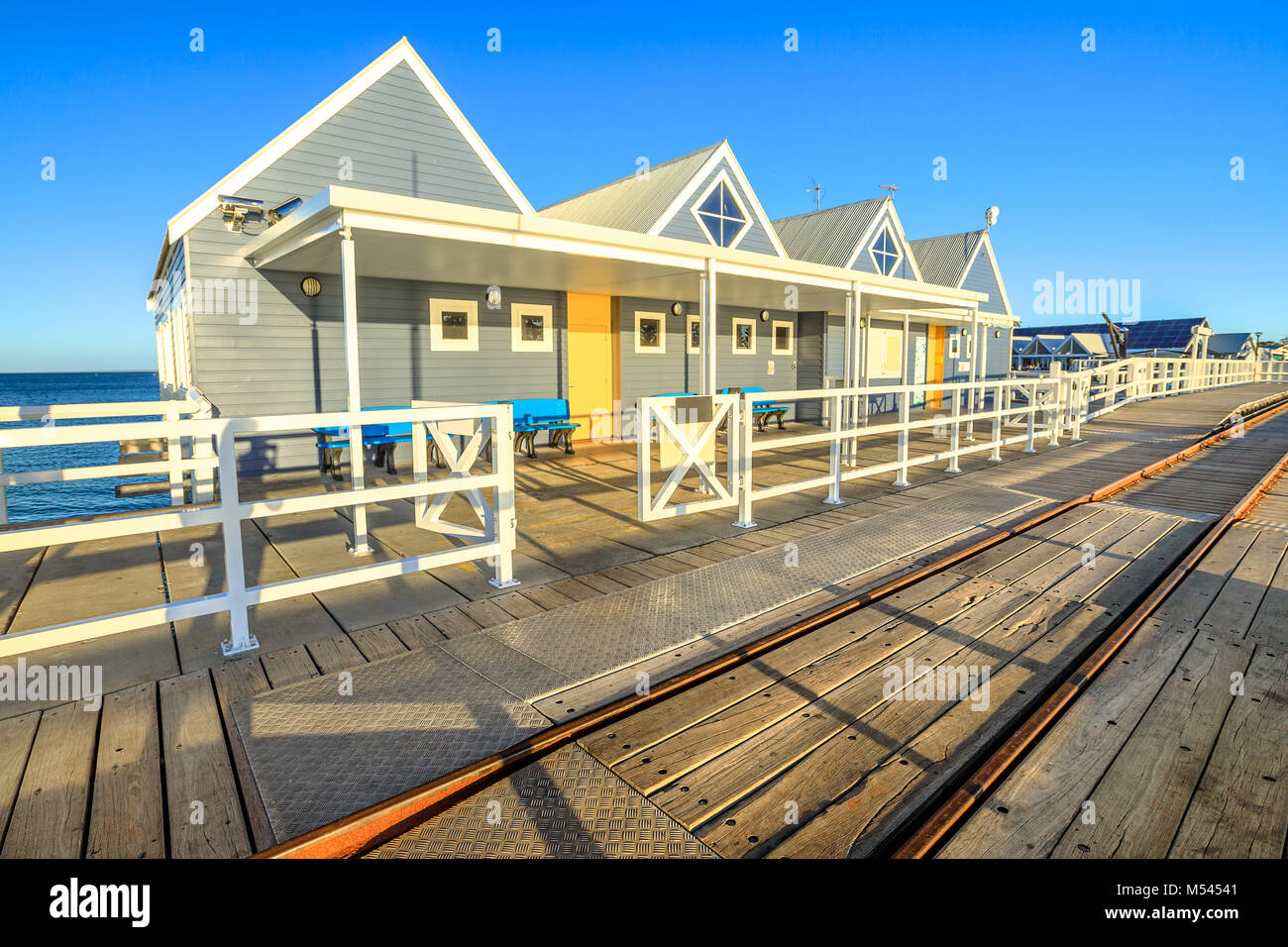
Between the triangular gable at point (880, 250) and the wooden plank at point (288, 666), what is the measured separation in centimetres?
1637

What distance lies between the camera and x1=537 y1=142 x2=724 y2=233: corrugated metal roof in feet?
44.1

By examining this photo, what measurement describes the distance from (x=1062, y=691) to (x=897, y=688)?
670mm

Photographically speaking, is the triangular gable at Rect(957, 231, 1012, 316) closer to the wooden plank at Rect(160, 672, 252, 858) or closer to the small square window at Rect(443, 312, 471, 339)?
the small square window at Rect(443, 312, 471, 339)

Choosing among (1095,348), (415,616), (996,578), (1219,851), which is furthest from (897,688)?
(1095,348)

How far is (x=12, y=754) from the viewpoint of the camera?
2.61 metres

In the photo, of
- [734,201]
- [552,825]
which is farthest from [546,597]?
[734,201]

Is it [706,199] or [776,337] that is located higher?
[706,199]

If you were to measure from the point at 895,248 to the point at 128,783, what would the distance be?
65.6 feet

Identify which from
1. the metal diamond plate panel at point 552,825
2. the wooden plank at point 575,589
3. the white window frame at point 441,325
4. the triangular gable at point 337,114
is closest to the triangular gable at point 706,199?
the triangular gable at point 337,114

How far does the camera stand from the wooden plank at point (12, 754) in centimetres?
231

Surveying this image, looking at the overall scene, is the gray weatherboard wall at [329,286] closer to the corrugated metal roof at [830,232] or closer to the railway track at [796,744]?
the railway track at [796,744]

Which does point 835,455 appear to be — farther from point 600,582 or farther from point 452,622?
point 452,622

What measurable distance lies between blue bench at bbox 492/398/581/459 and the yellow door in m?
0.74
